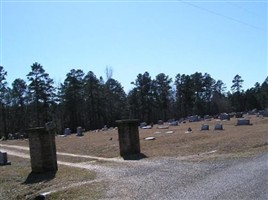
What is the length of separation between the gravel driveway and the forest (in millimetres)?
64582

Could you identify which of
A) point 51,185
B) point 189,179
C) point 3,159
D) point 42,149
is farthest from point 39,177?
point 3,159

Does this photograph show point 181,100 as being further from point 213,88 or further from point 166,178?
point 166,178

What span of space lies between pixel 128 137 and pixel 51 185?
6484 mm

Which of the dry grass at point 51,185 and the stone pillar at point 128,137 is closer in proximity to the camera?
the dry grass at point 51,185

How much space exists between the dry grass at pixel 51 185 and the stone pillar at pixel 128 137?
3512mm

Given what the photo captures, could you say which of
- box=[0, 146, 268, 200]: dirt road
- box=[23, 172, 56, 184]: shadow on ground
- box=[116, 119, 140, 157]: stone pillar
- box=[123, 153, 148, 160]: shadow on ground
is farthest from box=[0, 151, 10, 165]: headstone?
box=[0, 146, 268, 200]: dirt road

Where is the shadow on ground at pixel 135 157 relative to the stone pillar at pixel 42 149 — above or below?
below

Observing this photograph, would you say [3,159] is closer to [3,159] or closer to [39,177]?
[3,159]

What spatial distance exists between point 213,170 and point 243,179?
1.90 m

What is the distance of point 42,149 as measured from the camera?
15914 mm

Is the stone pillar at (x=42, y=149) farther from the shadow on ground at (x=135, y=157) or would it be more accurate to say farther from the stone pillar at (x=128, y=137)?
the stone pillar at (x=128, y=137)

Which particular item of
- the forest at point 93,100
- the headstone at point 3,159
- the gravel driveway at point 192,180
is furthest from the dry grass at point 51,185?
the forest at point 93,100

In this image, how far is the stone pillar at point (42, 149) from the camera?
52.2ft

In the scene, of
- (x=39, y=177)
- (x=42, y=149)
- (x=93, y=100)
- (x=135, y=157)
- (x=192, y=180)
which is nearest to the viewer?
(x=192, y=180)
